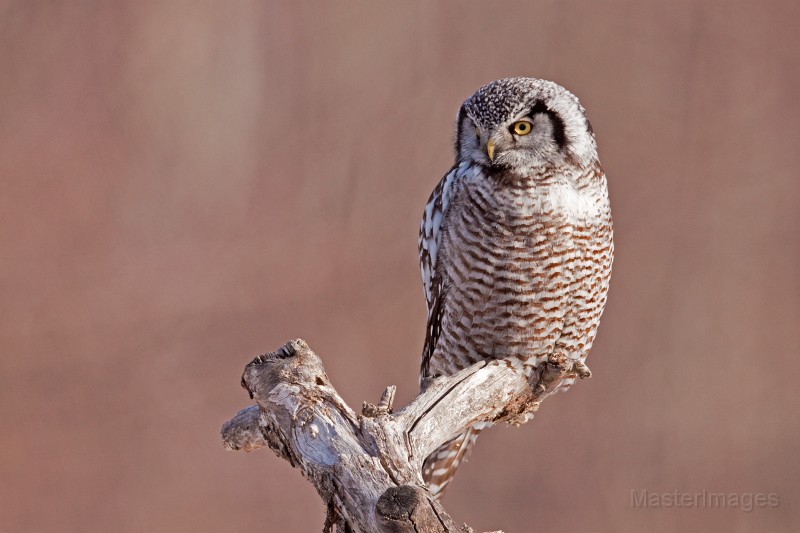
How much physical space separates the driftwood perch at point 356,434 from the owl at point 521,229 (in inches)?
7.4

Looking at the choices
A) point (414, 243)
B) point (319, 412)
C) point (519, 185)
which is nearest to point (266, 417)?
point (319, 412)

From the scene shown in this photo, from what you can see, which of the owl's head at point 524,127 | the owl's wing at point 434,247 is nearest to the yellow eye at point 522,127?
the owl's head at point 524,127

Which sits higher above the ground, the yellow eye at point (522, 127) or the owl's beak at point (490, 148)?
the yellow eye at point (522, 127)

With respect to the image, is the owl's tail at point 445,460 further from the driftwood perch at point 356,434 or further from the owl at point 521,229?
the driftwood perch at point 356,434

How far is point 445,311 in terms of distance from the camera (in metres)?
2.71

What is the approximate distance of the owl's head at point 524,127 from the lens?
2438 millimetres

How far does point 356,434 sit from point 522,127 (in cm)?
101

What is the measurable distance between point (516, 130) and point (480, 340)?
24.6 inches

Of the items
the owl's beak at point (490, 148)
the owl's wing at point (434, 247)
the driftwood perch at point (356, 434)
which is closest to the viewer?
the driftwood perch at point (356, 434)

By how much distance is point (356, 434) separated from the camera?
1955 millimetres

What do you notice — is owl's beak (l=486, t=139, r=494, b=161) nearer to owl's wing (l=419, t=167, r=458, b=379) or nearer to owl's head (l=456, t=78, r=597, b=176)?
owl's head (l=456, t=78, r=597, b=176)

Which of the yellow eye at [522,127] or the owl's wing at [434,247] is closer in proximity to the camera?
the yellow eye at [522,127]

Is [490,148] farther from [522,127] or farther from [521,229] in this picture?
[521,229]

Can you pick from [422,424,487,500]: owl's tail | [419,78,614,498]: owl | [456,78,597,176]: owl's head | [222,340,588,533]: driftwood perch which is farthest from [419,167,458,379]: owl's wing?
[222,340,588,533]: driftwood perch
